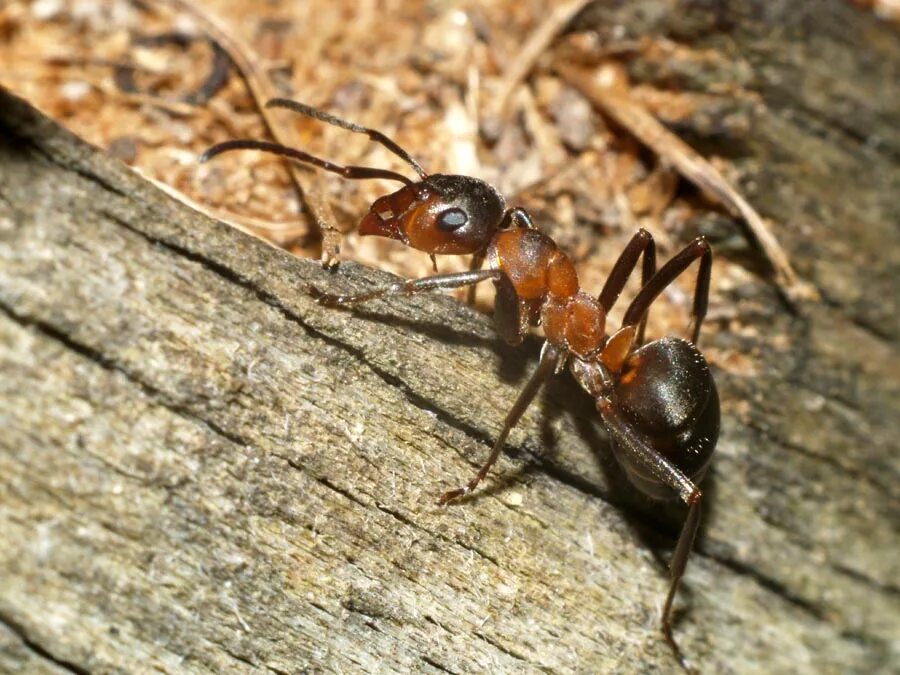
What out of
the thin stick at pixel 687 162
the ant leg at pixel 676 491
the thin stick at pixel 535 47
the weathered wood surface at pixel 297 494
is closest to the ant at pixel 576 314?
the ant leg at pixel 676 491

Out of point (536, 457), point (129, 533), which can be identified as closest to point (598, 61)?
point (536, 457)

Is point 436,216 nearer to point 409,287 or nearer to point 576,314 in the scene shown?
point 409,287

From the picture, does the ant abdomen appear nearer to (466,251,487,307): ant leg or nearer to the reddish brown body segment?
the reddish brown body segment

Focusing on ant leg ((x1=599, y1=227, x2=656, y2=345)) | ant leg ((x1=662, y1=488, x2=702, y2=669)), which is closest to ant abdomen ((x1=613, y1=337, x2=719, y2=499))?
ant leg ((x1=662, y1=488, x2=702, y2=669))

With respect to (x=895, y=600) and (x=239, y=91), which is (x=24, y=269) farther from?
(x=895, y=600)

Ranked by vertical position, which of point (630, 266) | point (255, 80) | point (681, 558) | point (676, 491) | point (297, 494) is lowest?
point (297, 494)

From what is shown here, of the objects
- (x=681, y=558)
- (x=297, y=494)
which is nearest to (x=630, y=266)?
(x=681, y=558)

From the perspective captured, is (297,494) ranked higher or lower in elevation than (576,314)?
lower
